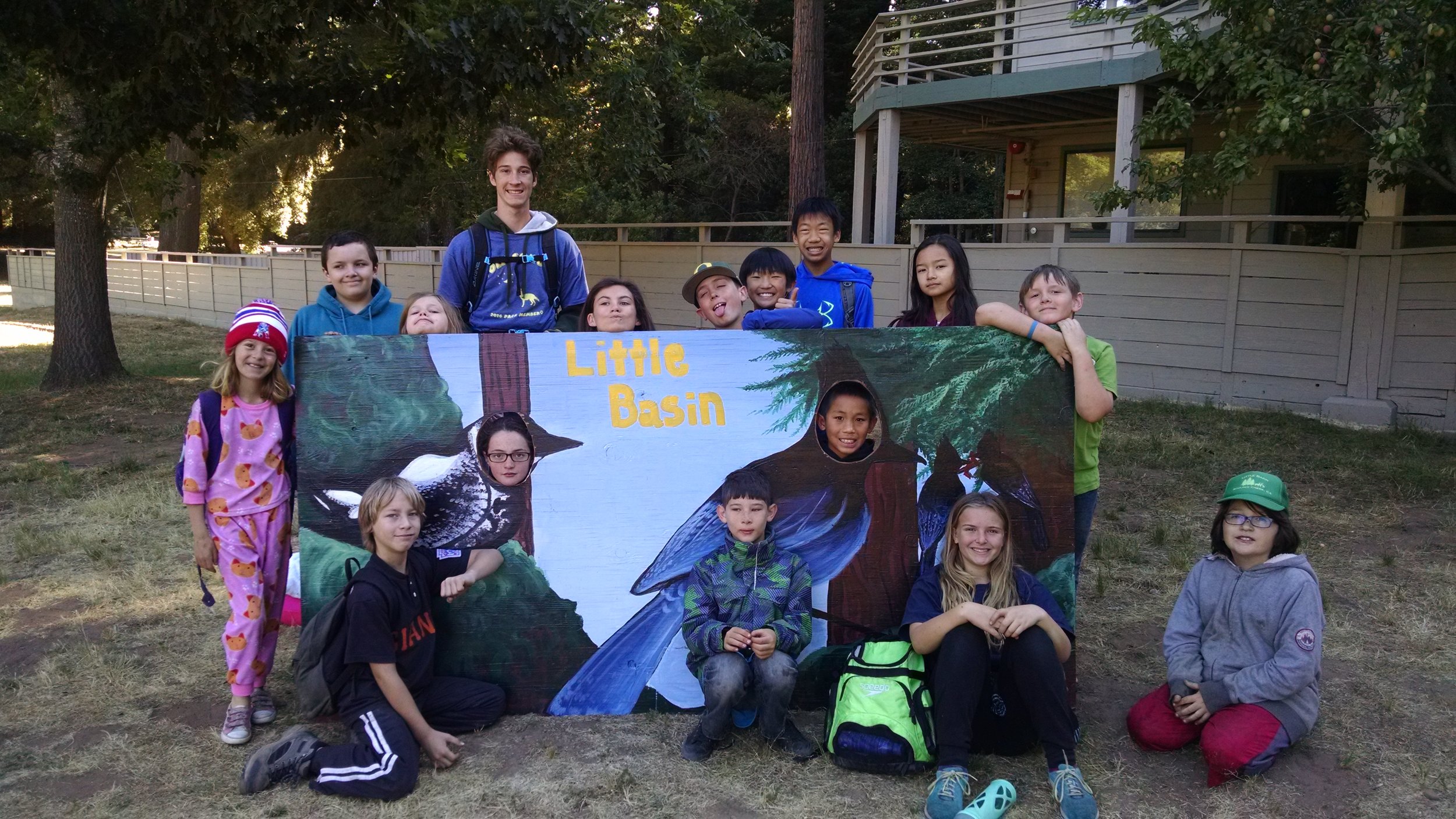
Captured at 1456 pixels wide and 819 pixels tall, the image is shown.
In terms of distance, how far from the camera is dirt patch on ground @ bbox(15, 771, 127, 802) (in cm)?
322

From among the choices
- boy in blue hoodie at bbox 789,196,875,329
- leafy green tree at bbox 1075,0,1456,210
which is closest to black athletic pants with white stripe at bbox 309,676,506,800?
boy in blue hoodie at bbox 789,196,875,329

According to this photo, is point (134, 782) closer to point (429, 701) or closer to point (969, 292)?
point (429, 701)

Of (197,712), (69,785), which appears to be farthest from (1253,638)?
(69,785)

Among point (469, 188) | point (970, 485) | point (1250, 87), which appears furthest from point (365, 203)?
point (970, 485)

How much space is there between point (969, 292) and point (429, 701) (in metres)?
2.39

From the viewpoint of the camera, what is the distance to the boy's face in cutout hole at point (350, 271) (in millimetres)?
3928

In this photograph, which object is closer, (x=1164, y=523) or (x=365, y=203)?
(x=1164, y=523)

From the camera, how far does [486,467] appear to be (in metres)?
3.62

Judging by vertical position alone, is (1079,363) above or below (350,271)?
below

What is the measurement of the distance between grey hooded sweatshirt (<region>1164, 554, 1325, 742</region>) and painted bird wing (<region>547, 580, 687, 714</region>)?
5.58 ft

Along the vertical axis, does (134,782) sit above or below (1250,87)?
below

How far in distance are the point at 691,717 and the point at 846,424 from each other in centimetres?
117

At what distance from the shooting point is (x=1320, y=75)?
7156mm

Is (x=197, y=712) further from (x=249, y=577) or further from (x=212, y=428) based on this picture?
(x=212, y=428)
